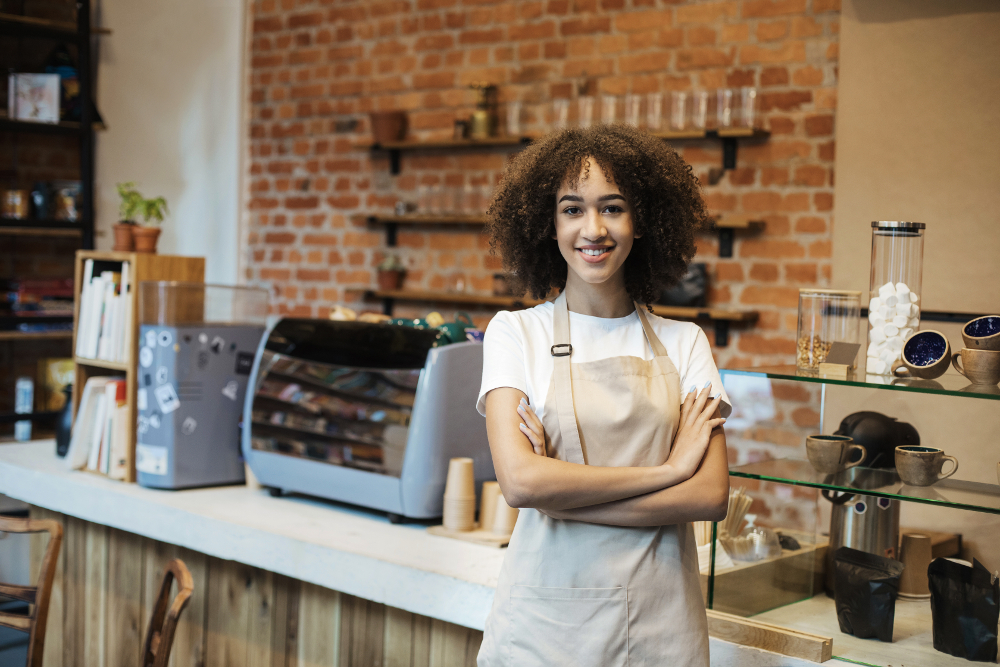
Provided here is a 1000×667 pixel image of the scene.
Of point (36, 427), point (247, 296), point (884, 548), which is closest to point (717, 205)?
point (247, 296)

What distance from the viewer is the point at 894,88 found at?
305 cm

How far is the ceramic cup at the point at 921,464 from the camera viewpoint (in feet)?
4.46

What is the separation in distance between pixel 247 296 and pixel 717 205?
72.1 inches

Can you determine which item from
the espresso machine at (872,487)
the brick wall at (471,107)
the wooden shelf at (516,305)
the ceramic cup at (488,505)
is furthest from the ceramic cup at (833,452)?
the brick wall at (471,107)

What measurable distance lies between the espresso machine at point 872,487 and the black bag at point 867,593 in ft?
0.10

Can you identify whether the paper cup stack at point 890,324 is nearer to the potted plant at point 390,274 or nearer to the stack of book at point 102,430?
the stack of book at point 102,430

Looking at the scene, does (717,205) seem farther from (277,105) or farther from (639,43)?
(277,105)

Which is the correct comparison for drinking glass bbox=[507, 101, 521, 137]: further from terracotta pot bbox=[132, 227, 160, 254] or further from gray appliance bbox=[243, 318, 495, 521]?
gray appliance bbox=[243, 318, 495, 521]

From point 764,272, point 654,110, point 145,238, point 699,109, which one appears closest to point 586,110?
point 654,110

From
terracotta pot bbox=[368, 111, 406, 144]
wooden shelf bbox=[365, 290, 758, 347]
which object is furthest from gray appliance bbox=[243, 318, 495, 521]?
terracotta pot bbox=[368, 111, 406, 144]

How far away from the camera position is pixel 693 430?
1.23 m

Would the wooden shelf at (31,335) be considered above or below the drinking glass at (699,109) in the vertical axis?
below

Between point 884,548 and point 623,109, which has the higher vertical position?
point 623,109

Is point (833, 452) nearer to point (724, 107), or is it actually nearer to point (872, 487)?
point (872, 487)
